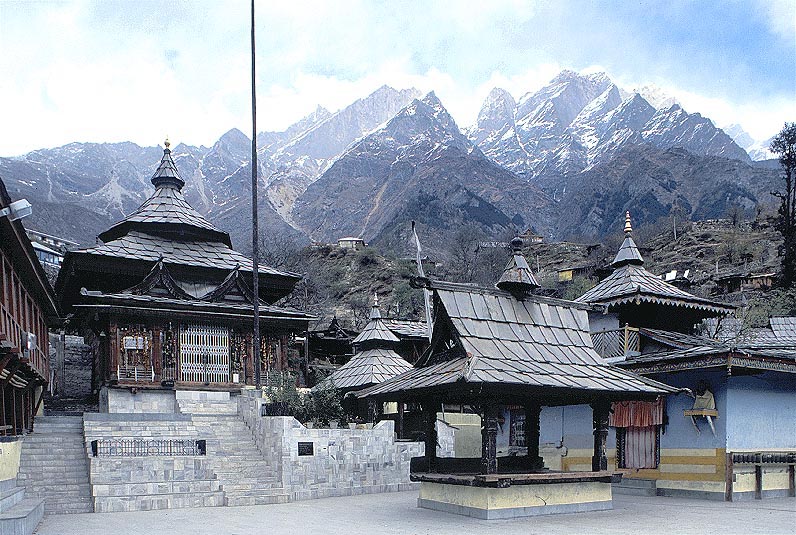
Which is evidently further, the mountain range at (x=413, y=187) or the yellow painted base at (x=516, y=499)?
the mountain range at (x=413, y=187)

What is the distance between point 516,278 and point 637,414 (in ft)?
20.2

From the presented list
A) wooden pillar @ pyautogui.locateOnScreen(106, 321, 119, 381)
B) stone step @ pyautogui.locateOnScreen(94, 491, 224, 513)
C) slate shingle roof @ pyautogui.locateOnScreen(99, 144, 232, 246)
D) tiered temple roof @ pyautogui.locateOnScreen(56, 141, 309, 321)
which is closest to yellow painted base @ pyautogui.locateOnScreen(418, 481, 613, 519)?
stone step @ pyautogui.locateOnScreen(94, 491, 224, 513)

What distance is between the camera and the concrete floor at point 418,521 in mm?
12797

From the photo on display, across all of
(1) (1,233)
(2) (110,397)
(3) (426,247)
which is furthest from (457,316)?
(3) (426,247)

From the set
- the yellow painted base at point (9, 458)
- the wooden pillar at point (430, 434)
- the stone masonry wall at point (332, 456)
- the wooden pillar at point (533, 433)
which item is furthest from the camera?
the stone masonry wall at point (332, 456)

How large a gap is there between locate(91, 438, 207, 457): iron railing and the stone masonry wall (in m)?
2.43

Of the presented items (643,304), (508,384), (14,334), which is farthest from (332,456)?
(643,304)

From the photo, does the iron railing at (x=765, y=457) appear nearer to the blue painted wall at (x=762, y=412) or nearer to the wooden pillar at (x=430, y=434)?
the blue painted wall at (x=762, y=412)

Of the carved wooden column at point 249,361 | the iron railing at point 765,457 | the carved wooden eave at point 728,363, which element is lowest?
the iron railing at point 765,457

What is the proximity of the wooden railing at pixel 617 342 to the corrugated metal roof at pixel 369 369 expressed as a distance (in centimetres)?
735

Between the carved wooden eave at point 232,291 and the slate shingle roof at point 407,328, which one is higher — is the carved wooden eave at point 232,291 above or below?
above

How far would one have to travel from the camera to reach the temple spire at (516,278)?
16.5 m

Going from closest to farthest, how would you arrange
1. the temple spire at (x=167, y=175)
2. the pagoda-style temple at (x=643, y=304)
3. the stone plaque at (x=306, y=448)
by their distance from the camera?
1. the stone plaque at (x=306, y=448)
2. the pagoda-style temple at (x=643, y=304)
3. the temple spire at (x=167, y=175)

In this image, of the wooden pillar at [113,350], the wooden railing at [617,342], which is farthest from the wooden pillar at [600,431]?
the wooden pillar at [113,350]
